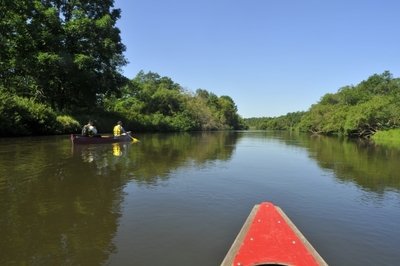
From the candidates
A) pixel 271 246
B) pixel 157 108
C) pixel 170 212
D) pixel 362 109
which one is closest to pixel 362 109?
pixel 362 109

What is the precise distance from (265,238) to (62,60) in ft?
94.6

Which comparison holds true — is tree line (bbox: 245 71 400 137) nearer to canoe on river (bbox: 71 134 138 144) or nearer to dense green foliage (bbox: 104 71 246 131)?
dense green foliage (bbox: 104 71 246 131)

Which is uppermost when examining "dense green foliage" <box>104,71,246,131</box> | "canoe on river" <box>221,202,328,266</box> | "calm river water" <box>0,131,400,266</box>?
"dense green foliage" <box>104,71,246,131</box>

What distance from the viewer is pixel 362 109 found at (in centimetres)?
5244

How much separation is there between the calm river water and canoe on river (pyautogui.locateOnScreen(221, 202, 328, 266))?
539mm

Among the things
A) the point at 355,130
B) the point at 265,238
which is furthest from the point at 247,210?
the point at 355,130

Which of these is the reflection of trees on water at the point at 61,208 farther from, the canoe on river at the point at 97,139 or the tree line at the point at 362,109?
the tree line at the point at 362,109

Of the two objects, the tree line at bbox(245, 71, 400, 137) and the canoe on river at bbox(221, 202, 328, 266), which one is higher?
the tree line at bbox(245, 71, 400, 137)

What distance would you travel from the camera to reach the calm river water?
419 cm

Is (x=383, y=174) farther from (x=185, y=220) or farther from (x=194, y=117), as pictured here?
(x=194, y=117)

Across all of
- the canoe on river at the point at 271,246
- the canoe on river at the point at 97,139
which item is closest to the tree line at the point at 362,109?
the canoe on river at the point at 97,139

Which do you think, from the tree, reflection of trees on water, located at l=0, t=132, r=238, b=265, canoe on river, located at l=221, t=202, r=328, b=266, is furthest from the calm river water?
the tree

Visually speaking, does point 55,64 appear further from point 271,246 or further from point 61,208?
point 271,246

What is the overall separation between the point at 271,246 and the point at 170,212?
9.12 ft
